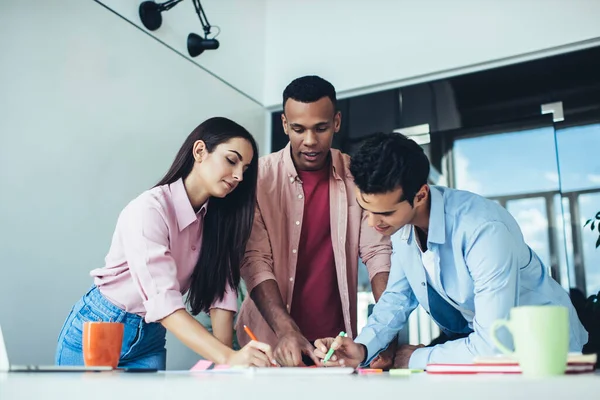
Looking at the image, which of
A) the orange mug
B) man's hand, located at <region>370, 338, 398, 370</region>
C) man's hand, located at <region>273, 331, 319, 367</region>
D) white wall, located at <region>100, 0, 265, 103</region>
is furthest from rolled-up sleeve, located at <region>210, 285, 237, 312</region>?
white wall, located at <region>100, 0, 265, 103</region>

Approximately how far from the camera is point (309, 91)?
1.93 m

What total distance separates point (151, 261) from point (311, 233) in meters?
0.86

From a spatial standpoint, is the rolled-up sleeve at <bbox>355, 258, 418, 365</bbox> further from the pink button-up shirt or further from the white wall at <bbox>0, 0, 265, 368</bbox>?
the white wall at <bbox>0, 0, 265, 368</bbox>

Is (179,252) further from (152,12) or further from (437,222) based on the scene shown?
(152,12)

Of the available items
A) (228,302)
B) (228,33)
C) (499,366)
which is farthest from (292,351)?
(228,33)

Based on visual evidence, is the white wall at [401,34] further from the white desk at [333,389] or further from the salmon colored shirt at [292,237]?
the white desk at [333,389]

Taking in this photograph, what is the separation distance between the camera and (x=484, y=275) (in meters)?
1.25

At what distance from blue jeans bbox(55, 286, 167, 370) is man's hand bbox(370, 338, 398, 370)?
1.93ft

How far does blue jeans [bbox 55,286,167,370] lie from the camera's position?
1420 millimetres

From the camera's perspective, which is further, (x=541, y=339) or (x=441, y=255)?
(x=441, y=255)

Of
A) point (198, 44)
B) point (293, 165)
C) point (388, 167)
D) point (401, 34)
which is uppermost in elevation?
point (401, 34)

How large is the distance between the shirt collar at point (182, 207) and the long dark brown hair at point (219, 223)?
2.0 inches

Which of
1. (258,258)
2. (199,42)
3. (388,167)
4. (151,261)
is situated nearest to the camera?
(151,261)

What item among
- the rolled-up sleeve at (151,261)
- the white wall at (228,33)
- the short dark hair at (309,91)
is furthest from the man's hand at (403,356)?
the white wall at (228,33)
